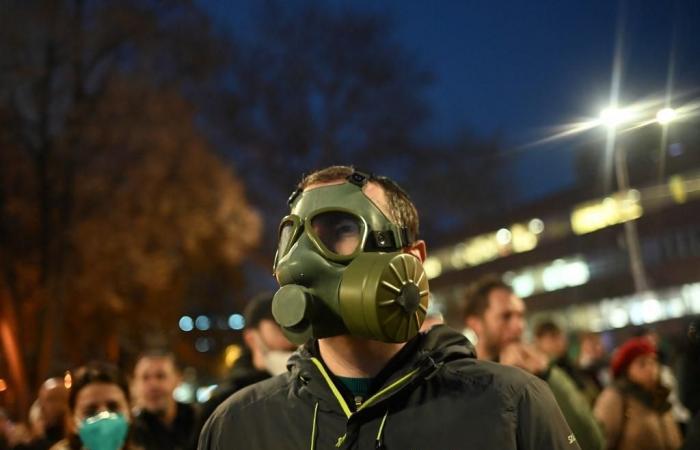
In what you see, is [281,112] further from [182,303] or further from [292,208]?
[292,208]

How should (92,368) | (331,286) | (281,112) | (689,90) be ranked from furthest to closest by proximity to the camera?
(281,112) → (689,90) → (92,368) → (331,286)

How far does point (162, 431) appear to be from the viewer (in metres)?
6.16

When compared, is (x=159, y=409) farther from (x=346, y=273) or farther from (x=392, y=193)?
(x=346, y=273)

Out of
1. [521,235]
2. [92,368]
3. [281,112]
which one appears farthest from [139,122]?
[521,235]

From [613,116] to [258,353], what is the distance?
11.1m

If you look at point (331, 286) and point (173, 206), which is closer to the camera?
point (331, 286)

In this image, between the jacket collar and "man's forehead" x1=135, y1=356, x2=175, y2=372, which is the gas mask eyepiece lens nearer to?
the jacket collar

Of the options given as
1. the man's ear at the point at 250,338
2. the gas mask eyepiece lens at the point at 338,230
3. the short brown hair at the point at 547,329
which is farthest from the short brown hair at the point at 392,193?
the short brown hair at the point at 547,329

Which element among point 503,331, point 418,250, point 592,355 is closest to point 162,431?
point 503,331

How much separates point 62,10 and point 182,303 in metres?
11.0

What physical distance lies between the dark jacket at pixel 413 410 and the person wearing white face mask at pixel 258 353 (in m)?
2.26

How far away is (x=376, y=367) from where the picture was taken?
262cm

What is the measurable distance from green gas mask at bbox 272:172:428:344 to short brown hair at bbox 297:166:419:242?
44 millimetres

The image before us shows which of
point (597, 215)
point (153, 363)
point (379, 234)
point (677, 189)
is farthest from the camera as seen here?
point (597, 215)
